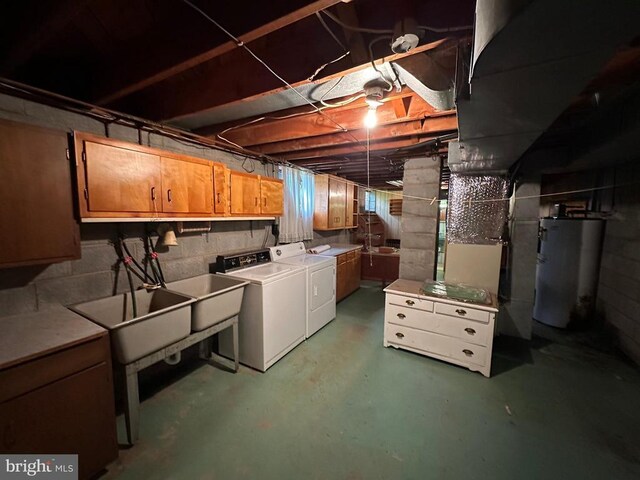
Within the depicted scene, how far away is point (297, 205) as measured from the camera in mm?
3791

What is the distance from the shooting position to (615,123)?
1.94 metres

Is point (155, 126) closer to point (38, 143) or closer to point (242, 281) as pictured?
point (38, 143)

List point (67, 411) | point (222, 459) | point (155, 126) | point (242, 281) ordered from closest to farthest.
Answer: point (67, 411)
point (222, 459)
point (155, 126)
point (242, 281)

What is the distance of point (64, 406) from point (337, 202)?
3.97 meters

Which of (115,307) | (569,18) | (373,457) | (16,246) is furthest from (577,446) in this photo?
(16,246)

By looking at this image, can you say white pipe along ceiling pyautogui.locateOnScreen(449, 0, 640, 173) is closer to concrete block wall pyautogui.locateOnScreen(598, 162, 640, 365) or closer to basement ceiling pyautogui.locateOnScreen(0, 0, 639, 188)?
basement ceiling pyautogui.locateOnScreen(0, 0, 639, 188)

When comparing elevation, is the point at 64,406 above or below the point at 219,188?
below

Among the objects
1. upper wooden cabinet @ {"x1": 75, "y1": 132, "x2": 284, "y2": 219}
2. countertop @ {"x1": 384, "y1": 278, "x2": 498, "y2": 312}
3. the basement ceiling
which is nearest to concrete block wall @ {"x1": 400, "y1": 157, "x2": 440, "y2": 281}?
countertop @ {"x1": 384, "y1": 278, "x2": 498, "y2": 312}

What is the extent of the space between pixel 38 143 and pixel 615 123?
3946mm

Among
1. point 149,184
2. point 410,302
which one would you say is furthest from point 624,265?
point 149,184

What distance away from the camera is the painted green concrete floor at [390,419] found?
1.46m

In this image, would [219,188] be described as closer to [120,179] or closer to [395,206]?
[120,179]

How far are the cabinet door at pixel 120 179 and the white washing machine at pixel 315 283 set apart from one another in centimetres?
158

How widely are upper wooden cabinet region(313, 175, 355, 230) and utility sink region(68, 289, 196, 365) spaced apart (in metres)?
2.71
